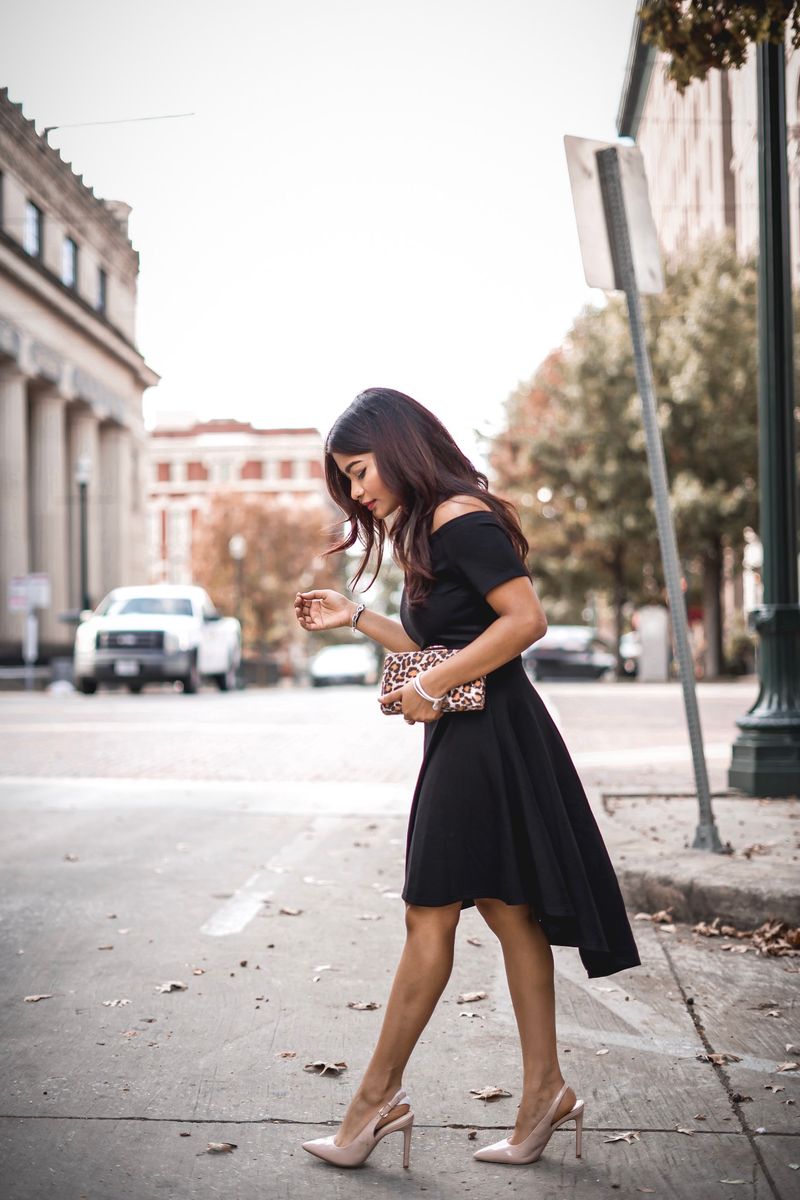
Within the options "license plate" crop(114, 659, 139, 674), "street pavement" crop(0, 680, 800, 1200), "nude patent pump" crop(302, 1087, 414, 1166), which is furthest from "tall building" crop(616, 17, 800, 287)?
"nude patent pump" crop(302, 1087, 414, 1166)

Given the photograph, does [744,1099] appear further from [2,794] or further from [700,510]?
[700,510]

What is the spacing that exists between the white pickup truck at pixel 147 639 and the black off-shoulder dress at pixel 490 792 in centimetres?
2165

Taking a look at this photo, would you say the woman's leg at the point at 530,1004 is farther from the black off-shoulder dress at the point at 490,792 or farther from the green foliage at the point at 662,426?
the green foliage at the point at 662,426

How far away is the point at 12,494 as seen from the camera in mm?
39281

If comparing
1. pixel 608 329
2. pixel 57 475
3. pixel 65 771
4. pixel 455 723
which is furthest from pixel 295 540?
pixel 455 723

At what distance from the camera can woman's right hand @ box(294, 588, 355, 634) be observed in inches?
131

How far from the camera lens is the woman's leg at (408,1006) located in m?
3.00

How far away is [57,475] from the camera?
145 feet

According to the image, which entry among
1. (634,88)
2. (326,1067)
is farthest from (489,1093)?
(634,88)

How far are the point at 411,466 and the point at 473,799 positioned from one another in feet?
2.52

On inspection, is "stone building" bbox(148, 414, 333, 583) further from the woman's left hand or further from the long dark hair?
the woman's left hand

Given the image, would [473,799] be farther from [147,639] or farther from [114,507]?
[114,507]

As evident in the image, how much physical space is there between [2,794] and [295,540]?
5547 centimetres

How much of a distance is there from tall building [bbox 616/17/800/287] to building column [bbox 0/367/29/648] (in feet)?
64.6
